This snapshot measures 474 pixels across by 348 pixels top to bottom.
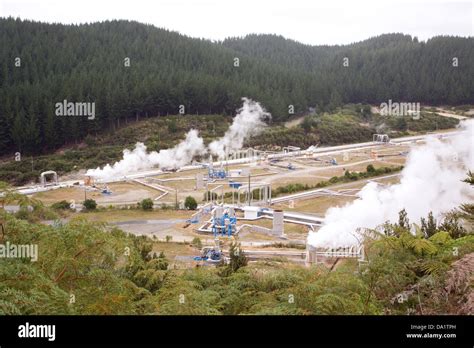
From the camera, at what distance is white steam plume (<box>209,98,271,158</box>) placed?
6066 cm

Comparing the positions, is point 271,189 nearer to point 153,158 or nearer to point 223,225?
point 223,225

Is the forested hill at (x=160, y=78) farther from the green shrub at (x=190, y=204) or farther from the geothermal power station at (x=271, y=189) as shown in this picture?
the green shrub at (x=190, y=204)

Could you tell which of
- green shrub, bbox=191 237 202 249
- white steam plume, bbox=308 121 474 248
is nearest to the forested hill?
green shrub, bbox=191 237 202 249

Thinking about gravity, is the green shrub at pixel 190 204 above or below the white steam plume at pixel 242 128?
below

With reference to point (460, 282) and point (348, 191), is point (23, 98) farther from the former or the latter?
point (460, 282)

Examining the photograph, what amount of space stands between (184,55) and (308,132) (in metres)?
35.1

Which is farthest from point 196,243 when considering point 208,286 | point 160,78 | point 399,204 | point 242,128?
point 160,78

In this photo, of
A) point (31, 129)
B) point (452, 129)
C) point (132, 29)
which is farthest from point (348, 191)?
point (132, 29)

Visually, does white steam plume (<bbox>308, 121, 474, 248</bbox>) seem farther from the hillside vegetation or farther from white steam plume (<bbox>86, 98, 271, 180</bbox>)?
white steam plume (<bbox>86, 98, 271, 180</bbox>)

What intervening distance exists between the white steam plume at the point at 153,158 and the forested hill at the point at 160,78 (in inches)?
271

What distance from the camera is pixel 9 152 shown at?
45812 millimetres

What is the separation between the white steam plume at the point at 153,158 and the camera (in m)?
46.9

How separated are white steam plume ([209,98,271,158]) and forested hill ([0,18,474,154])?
197 centimetres

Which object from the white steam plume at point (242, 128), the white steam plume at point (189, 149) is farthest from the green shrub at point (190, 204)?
the white steam plume at point (242, 128)
